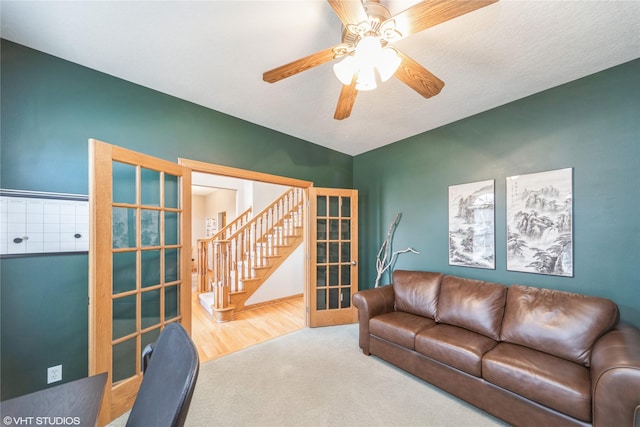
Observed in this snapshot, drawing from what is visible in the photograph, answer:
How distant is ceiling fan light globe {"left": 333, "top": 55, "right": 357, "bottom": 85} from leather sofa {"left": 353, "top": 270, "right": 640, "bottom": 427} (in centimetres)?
213

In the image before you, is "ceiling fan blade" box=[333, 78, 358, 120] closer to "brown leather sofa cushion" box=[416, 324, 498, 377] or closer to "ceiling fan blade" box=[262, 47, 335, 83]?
"ceiling fan blade" box=[262, 47, 335, 83]

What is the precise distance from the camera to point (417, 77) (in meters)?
1.53

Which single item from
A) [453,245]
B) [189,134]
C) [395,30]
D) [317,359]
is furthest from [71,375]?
[453,245]

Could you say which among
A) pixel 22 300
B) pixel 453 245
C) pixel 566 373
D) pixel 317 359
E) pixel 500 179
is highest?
pixel 500 179

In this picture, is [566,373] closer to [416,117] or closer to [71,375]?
[416,117]

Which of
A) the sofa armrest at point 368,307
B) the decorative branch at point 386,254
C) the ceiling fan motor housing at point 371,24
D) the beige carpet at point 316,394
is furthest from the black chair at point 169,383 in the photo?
the decorative branch at point 386,254

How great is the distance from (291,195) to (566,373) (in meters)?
4.77

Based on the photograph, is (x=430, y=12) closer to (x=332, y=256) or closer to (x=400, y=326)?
(x=400, y=326)

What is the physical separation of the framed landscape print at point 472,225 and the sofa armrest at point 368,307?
923 mm

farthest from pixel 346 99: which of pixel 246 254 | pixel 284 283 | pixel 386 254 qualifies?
pixel 284 283

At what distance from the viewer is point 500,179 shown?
2678 mm

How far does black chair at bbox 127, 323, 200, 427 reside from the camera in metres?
0.62

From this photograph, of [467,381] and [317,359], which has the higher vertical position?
[467,381]

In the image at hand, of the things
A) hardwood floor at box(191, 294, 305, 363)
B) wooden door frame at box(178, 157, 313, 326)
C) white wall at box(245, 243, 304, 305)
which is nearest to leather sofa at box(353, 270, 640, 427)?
wooden door frame at box(178, 157, 313, 326)
